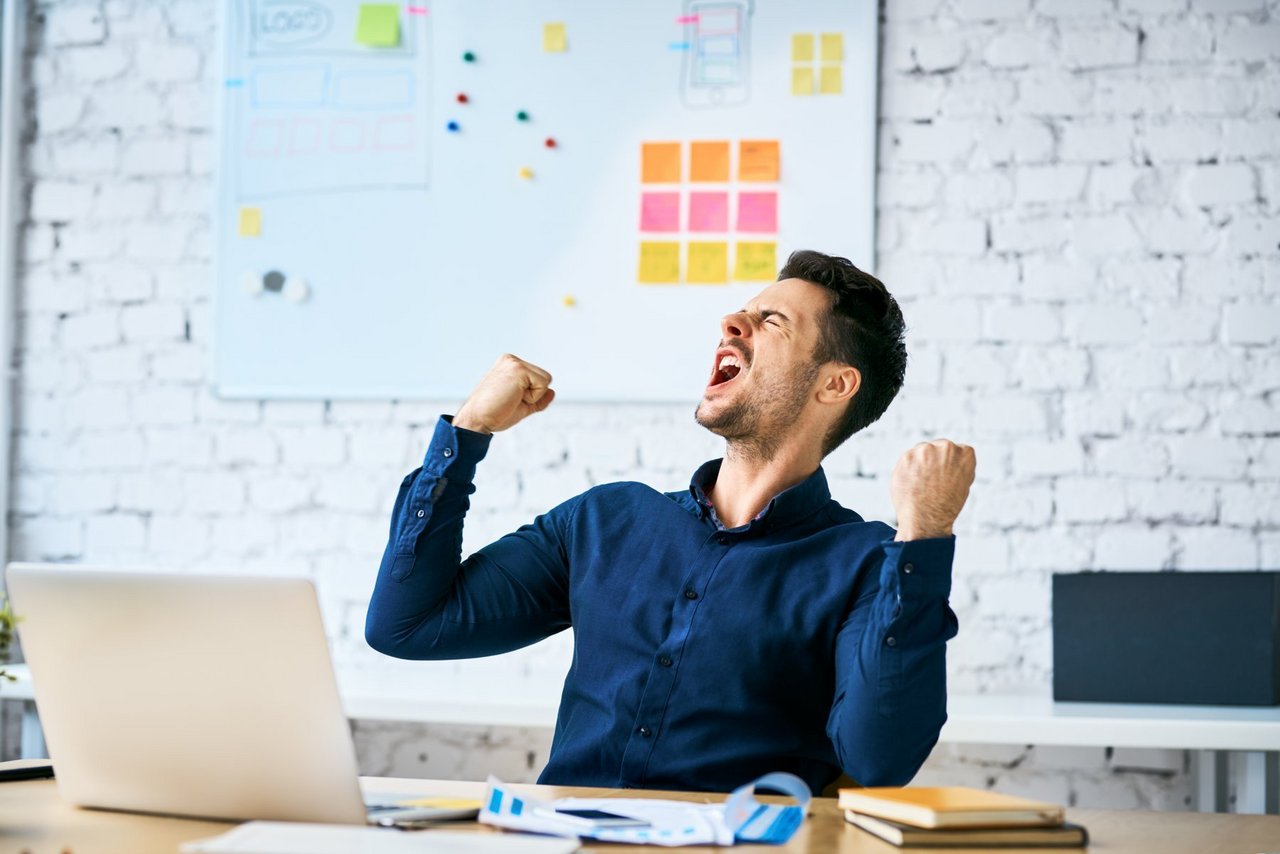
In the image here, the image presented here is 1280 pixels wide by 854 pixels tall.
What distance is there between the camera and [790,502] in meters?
1.71

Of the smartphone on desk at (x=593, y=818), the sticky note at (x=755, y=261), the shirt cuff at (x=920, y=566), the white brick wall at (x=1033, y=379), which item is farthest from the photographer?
the sticky note at (x=755, y=261)

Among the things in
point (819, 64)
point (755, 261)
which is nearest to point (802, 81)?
point (819, 64)

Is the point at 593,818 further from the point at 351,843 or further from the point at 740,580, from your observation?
the point at 740,580

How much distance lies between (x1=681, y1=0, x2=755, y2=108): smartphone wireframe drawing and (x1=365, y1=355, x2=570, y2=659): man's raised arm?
1.39 metres

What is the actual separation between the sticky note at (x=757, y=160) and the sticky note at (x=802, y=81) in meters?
0.12

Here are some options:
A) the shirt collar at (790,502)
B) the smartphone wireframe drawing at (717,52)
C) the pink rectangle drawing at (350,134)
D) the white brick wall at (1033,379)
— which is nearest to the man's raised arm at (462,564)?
the shirt collar at (790,502)

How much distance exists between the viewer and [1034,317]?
9.38 ft

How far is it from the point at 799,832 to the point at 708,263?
1.90 m

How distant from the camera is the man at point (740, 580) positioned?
1.42m

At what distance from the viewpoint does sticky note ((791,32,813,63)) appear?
9.54 feet

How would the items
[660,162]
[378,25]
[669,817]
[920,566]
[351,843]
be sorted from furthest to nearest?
1. [378,25]
2. [660,162]
3. [920,566]
4. [669,817]
5. [351,843]

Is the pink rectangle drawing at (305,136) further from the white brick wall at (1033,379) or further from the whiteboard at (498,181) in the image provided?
the white brick wall at (1033,379)

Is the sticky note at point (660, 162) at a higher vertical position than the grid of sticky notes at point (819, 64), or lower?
lower

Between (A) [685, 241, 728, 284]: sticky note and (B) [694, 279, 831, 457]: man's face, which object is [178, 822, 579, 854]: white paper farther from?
(A) [685, 241, 728, 284]: sticky note
